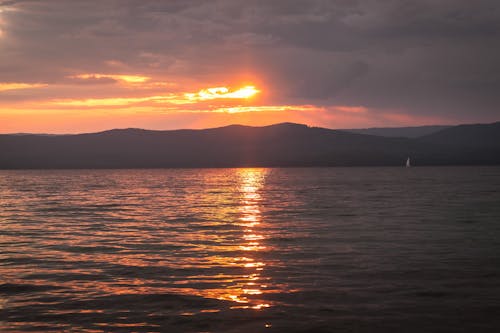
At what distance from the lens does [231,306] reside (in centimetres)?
1747

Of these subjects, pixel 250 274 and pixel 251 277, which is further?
pixel 250 274

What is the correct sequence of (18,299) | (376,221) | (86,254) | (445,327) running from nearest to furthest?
1. (445,327)
2. (18,299)
3. (86,254)
4. (376,221)

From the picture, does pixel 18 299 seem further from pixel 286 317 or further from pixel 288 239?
pixel 288 239

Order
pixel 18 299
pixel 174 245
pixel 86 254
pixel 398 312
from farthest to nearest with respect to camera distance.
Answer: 1. pixel 174 245
2. pixel 86 254
3. pixel 18 299
4. pixel 398 312

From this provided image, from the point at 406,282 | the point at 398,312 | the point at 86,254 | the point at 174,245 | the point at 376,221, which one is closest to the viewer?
the point at 398,312

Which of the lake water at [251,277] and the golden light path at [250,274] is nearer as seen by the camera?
the lake water at [251,277]

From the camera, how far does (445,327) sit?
15.4 metres

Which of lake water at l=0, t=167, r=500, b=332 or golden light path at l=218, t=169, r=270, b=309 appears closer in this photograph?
lake water at l=0, t=167, r=500, b=332

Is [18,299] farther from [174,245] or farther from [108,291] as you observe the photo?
[174,245]

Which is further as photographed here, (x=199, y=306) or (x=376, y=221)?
(x=376, y=221)

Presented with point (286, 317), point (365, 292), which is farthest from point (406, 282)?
point (286, 317)

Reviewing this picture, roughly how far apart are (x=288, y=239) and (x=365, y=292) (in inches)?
559

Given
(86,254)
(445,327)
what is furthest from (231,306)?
(86,254)

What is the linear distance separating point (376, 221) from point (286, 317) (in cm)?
2803
